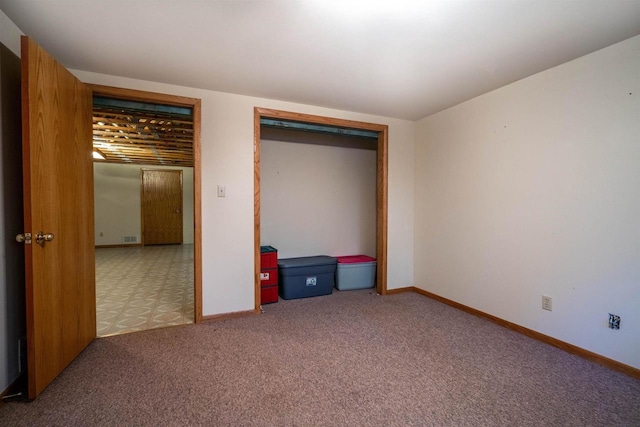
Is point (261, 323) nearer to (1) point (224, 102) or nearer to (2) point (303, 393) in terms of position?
(2) point (303, 393)

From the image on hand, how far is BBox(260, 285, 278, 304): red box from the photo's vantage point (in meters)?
3.38

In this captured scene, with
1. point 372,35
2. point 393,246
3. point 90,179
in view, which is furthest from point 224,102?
point 393,246

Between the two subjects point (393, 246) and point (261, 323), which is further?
point (393, 246)

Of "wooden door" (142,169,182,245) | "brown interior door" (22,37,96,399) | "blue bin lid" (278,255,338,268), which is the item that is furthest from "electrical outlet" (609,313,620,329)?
"wooden door" (142,169,182,245)

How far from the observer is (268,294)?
3.41 meters

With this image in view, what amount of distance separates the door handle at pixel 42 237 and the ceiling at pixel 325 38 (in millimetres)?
1293

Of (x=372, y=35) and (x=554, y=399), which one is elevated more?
(x=372, y=35)

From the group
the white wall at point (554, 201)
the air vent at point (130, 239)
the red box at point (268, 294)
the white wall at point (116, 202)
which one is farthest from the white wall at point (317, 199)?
the air vent at point (130, 239)

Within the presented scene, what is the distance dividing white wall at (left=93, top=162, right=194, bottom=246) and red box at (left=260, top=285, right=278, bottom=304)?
635 centimetres

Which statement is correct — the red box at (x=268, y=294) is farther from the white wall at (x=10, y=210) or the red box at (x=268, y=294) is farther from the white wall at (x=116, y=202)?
the white wall at (x=116, y=202)

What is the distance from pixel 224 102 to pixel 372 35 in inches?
64.0

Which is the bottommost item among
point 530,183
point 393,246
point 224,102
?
point 393,246

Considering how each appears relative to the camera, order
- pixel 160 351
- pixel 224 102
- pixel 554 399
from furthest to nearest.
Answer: pixel 224 102 → pixel 160 351 → pixel 554 399

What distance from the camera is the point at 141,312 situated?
3.10m
